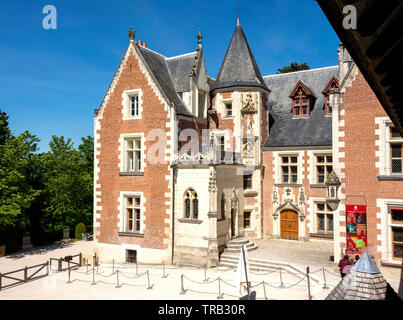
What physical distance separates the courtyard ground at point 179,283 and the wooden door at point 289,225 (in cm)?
247

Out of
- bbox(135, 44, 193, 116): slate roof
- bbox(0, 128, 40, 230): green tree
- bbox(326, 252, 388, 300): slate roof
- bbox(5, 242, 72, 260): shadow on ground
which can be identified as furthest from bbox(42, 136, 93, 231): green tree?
bbox(326, 252, 388, 300): slate roof

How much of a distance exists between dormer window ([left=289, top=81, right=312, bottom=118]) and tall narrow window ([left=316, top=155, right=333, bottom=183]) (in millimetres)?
3724

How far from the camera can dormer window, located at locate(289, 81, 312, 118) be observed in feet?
81.7

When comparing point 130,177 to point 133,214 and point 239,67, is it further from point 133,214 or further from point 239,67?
point 239,67

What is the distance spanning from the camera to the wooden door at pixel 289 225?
2394cm

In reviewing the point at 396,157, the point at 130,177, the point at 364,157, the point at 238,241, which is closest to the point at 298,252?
the point at 238,241

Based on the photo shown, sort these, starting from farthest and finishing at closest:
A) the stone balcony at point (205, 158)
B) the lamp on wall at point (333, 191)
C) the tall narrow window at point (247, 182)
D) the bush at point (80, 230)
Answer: the bush at point (80, 230) → the tall narrow window at point (247, 182) → the stone balcony at point (205, 158) → the lamp on wall at point (333, 191)

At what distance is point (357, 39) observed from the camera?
10.1ft

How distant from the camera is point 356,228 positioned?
15.8 metres

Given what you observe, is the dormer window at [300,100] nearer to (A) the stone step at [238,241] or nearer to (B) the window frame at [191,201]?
(A) the stone step at [238,241]

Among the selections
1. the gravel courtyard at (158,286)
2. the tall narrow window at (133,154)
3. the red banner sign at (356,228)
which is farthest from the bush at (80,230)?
the red banner sign at (356,228)

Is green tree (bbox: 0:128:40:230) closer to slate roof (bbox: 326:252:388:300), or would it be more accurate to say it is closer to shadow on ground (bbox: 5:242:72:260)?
shadow on ground (bbox: 5:242:72:260)

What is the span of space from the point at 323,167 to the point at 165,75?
487 inches
